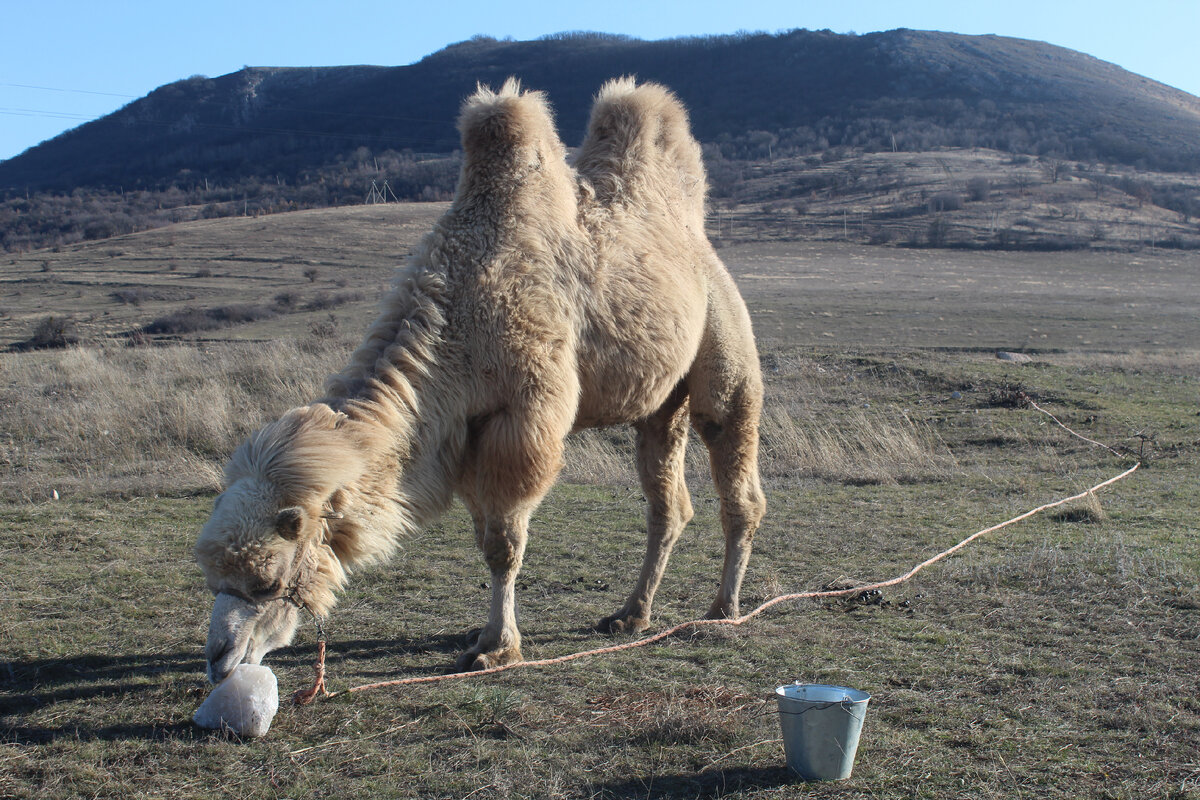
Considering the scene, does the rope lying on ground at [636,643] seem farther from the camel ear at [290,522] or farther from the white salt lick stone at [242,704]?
the camel ear at [290,522]

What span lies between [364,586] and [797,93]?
397 feet

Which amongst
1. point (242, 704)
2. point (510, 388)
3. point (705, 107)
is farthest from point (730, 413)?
point (705, 107)

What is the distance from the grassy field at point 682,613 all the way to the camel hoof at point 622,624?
130 mm

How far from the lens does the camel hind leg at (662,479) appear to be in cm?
554

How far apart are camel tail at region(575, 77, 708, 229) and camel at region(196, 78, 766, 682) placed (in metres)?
0.01

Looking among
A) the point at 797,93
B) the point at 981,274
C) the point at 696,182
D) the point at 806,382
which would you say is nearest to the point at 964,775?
the point at 696,182

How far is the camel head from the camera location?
11.7 ft

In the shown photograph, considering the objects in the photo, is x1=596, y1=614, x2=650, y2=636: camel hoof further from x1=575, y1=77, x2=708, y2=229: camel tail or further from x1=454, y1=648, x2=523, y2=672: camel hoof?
x1=575, y1=77, x2=708, y2=229: camel tail

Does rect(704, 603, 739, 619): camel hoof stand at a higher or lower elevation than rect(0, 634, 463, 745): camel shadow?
lower

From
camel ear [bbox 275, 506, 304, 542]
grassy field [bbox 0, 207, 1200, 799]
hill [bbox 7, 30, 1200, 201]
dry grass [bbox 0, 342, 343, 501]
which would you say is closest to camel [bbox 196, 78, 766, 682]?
camel ear [bbox 275, 506, 304, 542]

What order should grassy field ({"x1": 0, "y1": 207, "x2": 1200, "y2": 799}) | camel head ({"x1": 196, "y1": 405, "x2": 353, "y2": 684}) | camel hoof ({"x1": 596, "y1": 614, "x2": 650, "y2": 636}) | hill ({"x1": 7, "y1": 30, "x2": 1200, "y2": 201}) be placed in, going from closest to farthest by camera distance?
1. grassy field ({"x1": 0, "y1": 207, "x2": 1200, "y2": 799})
2. camel head ({"x1": 196, "y1": 405, "x2": 353, "y2": 684})
3. camel hoof ({"x1": 596, "y1": 614, "x2": 650, "y2": 636})
4. hill ({"x1": 7, "y1": 30, "x2": 1200, "y2": 201})

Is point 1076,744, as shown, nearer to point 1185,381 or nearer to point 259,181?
point 1185,381

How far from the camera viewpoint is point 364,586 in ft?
19.5

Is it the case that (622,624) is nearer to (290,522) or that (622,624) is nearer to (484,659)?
(484,659)
